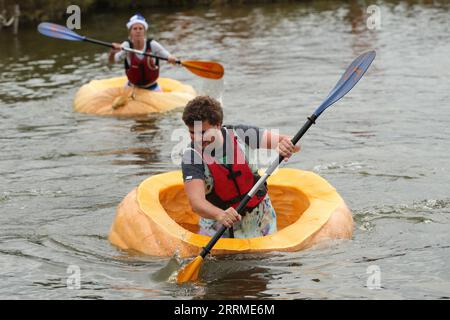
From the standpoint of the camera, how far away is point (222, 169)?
548 centimetres

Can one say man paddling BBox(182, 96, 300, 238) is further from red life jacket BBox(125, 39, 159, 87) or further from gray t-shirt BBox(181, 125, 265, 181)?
red life jacket BBox(125, 39, 159, 87)

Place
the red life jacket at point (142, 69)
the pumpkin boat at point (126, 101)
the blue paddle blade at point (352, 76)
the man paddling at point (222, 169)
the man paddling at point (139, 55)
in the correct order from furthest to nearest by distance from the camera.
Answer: the pumpkin boat at point (126, 101) → the red life jacket at point (142, 69) → the man paddling at point (139, 55) → the blue paddle blade at point (352, 76) → the man paddling at point (222, 169)

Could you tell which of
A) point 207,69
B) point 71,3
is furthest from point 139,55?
point 71,3

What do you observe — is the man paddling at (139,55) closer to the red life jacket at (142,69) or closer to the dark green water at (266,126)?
the red life jacket at (142,69)

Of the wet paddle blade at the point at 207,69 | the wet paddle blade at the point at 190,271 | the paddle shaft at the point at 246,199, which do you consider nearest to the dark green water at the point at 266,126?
the wet paddle blade at the point at 190,271

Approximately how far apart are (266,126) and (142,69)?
5.86ft

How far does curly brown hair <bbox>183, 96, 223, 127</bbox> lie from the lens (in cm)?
519

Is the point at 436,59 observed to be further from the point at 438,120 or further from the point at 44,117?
the point at 44,117

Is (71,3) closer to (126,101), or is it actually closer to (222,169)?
Result: (126,101)

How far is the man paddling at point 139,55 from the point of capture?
33.7 feet

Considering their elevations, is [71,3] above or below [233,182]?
below

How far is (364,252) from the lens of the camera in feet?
18.6

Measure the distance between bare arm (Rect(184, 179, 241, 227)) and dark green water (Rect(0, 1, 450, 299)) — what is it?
1.23ft

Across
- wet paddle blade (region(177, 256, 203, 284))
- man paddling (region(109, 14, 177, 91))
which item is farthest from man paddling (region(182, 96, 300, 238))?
man paddling (region(109, 14, 177, 91))
